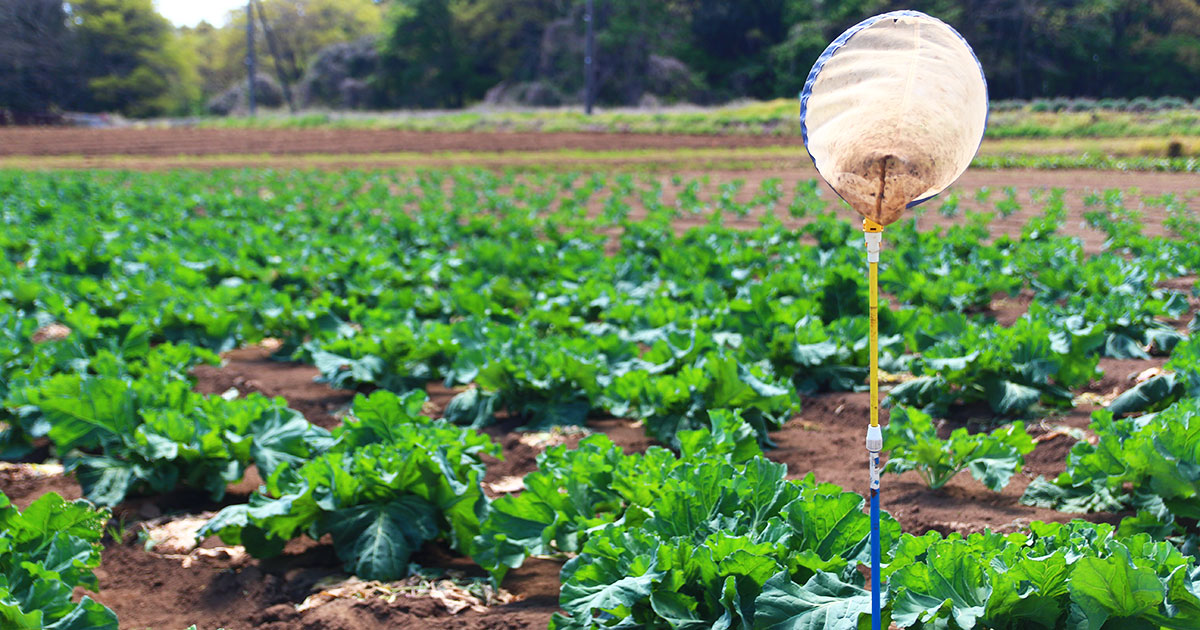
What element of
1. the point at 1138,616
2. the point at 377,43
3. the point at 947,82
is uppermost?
the point at 377,43

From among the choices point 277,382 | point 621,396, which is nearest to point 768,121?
point 277,382

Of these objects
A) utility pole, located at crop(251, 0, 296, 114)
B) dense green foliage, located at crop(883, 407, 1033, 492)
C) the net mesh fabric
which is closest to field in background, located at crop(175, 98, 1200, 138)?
utility pole, located at crop(251, 0, 296, 114)

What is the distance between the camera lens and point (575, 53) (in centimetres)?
6053

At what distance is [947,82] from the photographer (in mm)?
1979

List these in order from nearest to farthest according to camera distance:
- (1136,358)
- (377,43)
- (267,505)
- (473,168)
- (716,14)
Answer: (267,505) → (1136,358) → (473,168) → (716,14) → (377,43)

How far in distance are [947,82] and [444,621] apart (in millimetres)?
2257

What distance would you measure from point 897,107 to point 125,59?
78.7 metres

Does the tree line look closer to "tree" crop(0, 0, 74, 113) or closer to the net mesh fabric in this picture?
"tree" crop(0, 0, 74, 113)

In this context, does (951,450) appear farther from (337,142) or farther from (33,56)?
(33,56)

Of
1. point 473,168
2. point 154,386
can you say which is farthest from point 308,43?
point 154,386

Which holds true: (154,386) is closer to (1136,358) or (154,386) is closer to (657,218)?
(1136,358)

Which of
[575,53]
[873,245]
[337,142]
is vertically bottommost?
[337,142]

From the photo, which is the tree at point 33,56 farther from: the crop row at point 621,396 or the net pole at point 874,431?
the net pole at point 874,431

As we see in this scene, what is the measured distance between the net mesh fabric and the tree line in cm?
4917
